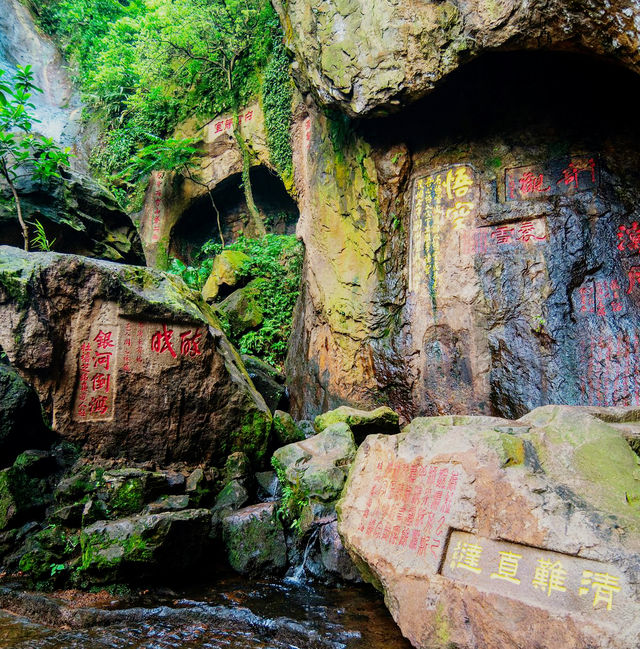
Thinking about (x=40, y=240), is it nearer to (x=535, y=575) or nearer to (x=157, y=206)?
(x=157, y=206)

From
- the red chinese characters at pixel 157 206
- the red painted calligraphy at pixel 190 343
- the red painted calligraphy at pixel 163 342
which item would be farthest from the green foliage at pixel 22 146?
the red chinese characters at pixel 157 206

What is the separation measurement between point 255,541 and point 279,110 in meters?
8.87

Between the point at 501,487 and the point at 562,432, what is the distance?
0.57m

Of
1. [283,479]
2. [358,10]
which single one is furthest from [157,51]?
[283,479]

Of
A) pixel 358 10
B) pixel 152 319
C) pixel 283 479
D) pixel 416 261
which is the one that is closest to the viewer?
pixel 283 479

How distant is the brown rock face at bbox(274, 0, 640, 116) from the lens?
461 centimetres

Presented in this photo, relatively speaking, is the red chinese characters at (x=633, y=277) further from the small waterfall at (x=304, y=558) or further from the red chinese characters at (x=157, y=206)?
the red chinese characters at (x=157, y=206)

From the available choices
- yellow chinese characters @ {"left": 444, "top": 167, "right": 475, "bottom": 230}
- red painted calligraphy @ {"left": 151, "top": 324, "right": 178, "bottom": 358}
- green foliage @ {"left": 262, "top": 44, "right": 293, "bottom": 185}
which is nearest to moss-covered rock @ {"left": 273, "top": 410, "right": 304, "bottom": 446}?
red painted calligraphy @ {"left": 151, "top": 324, "right": 178, "bottom": 358}

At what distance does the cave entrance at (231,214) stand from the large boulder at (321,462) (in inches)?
309

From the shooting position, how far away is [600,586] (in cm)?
232

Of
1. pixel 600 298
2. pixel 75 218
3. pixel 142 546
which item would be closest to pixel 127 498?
pixel 142 546

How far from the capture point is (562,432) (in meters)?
3.03

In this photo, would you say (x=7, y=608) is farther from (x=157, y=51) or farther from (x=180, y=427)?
(x=157, y=51)

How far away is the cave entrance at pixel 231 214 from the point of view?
1213 centimetres
